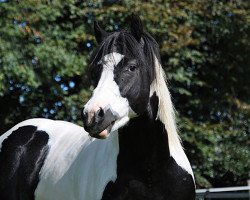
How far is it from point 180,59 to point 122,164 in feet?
19.7

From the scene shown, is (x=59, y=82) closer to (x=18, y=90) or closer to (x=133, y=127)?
(x=18, y=90)

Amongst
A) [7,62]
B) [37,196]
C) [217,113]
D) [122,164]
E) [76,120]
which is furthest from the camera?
[217,113]

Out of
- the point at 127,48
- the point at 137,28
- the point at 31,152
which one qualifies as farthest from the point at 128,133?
the point at 31,152

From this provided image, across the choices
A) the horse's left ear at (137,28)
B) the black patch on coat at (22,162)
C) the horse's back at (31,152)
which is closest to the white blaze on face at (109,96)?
the horse's left ear at (137,28)

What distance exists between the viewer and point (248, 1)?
10336 mm

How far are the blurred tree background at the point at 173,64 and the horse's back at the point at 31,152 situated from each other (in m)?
3.36

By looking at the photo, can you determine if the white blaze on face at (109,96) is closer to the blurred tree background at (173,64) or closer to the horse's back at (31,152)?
the horse's back at (31,152)

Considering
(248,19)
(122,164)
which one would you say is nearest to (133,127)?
(122,164)

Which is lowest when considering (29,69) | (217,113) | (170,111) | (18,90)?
(217,113)

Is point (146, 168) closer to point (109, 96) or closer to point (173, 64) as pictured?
point (109, 96)

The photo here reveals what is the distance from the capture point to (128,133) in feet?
12.8

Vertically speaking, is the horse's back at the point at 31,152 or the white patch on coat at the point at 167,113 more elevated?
the white patch on coat at the point at 167,113

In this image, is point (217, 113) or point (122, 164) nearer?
point (122, 164)

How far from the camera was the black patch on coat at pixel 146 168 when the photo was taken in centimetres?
381
